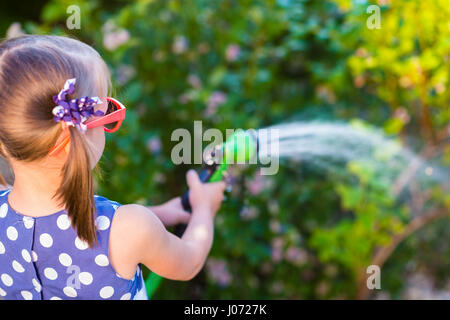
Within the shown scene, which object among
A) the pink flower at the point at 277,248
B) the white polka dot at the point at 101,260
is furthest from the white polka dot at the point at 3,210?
the pink flower at the point at 277,248

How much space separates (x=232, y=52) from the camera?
215 centimetres

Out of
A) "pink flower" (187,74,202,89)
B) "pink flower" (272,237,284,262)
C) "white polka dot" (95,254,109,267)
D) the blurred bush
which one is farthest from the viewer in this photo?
"pink flower" (272,237,284,262)

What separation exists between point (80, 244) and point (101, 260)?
50 mm

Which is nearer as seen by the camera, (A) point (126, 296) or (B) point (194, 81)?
(A) point (126, 296)

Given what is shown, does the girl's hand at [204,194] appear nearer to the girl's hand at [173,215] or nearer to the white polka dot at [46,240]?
the girl's hand at [173,215]

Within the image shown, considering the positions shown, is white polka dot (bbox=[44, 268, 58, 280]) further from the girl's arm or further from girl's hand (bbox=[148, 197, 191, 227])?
girl's hand (bbox=[148, 197, 191, 227])

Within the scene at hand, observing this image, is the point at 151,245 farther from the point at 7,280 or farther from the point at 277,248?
the point at 277,248

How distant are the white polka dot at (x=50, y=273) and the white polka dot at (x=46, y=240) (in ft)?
0.17

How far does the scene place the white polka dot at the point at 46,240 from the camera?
39.7 inches

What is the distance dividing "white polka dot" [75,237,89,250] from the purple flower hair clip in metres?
0.22

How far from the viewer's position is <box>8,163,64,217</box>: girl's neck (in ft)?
3.28

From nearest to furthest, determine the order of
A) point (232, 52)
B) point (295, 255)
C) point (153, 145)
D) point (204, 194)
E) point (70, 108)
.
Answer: point (70, 108) < point (204, 194) < point (153, 145) < point (232, 52) < point (295, 255)

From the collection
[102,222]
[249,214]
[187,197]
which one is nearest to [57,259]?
[102,222]

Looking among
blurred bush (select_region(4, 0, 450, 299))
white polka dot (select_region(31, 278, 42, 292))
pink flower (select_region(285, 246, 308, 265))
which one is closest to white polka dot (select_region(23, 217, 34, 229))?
white polka dot (select_region(31, 278, 42, 292))
